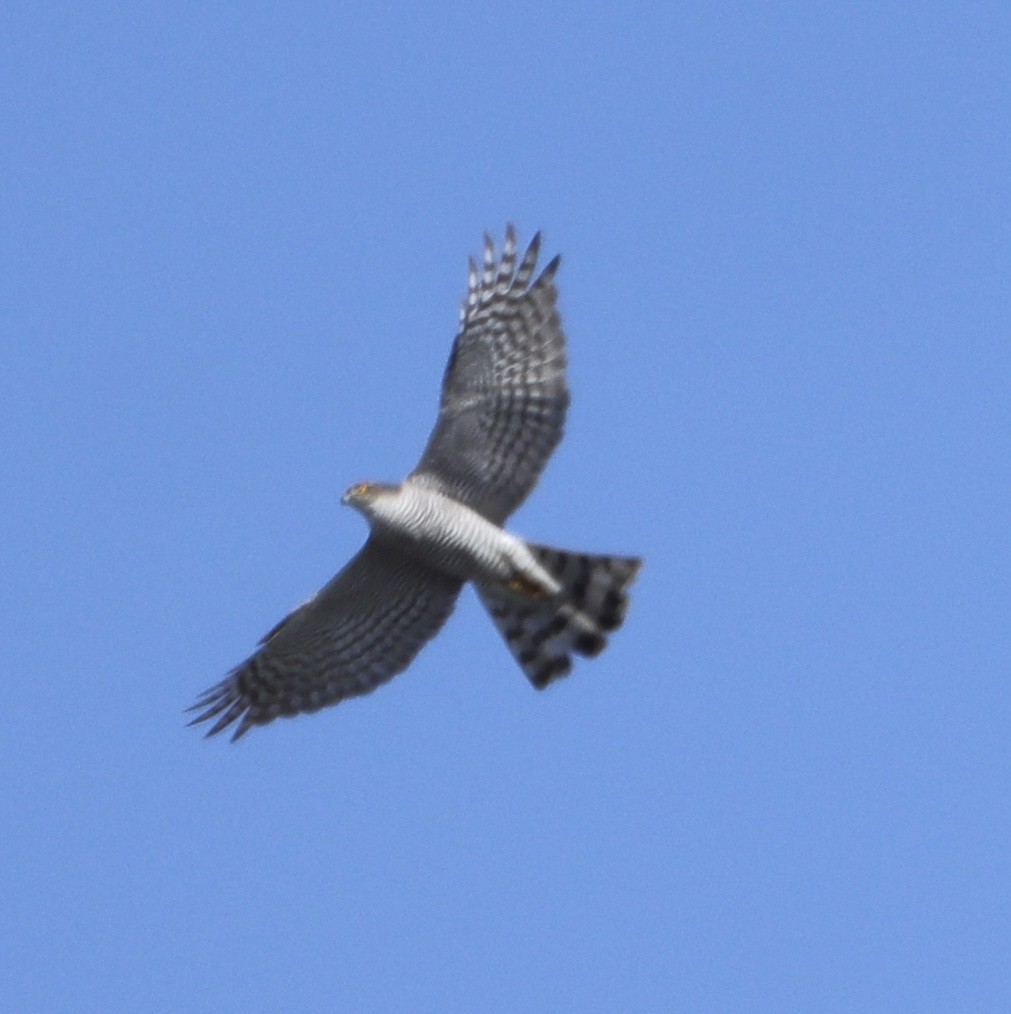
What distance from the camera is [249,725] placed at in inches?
829

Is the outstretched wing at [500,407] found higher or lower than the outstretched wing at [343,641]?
higher

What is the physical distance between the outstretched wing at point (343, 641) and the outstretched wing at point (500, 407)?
741mm

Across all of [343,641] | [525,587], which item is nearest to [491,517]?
[525,587]

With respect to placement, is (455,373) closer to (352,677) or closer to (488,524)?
(488,524)

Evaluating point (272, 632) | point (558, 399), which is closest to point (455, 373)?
point (558, 399)

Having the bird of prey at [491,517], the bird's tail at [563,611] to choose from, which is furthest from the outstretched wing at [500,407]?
the bird's tail at [563,611]

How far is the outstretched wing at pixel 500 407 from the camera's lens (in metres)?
19.9

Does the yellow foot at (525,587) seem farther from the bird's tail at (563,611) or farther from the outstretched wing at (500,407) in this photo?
the outstretched wing at (500,407)

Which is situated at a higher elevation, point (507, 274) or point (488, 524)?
point (507, 274)

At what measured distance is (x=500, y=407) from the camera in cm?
1988

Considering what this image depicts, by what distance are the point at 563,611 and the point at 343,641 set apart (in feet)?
5.16

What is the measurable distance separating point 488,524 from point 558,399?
90 cm

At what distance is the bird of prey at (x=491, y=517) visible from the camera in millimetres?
19859

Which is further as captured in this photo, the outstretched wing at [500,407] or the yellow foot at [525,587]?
the yellow foot at [525,587]
